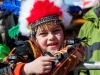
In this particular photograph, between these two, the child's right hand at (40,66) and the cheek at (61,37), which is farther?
the cheek at (61,37)

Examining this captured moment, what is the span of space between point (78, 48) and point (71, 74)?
8.0 inches

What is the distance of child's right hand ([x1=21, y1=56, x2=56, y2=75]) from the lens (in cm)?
131

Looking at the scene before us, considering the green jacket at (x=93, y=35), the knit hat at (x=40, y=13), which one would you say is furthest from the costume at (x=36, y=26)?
the green jacket at (x=93, y=35)

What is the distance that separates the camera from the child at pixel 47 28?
140cm

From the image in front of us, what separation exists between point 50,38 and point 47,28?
2.3 inches

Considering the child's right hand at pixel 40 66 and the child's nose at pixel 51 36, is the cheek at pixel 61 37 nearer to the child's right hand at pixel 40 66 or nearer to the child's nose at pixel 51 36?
the child's nose at pixel 51 36

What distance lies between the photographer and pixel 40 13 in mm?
1664

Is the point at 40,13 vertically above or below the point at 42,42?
above

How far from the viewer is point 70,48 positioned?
1474 millimetres

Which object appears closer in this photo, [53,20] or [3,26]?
[53,20]

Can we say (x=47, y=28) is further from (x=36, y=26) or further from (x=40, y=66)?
(x=40, y=66)

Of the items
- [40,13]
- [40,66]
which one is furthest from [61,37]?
[40,66]

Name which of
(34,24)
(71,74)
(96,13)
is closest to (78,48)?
(71,74)

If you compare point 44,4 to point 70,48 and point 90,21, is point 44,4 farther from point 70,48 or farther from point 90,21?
point 90,21
